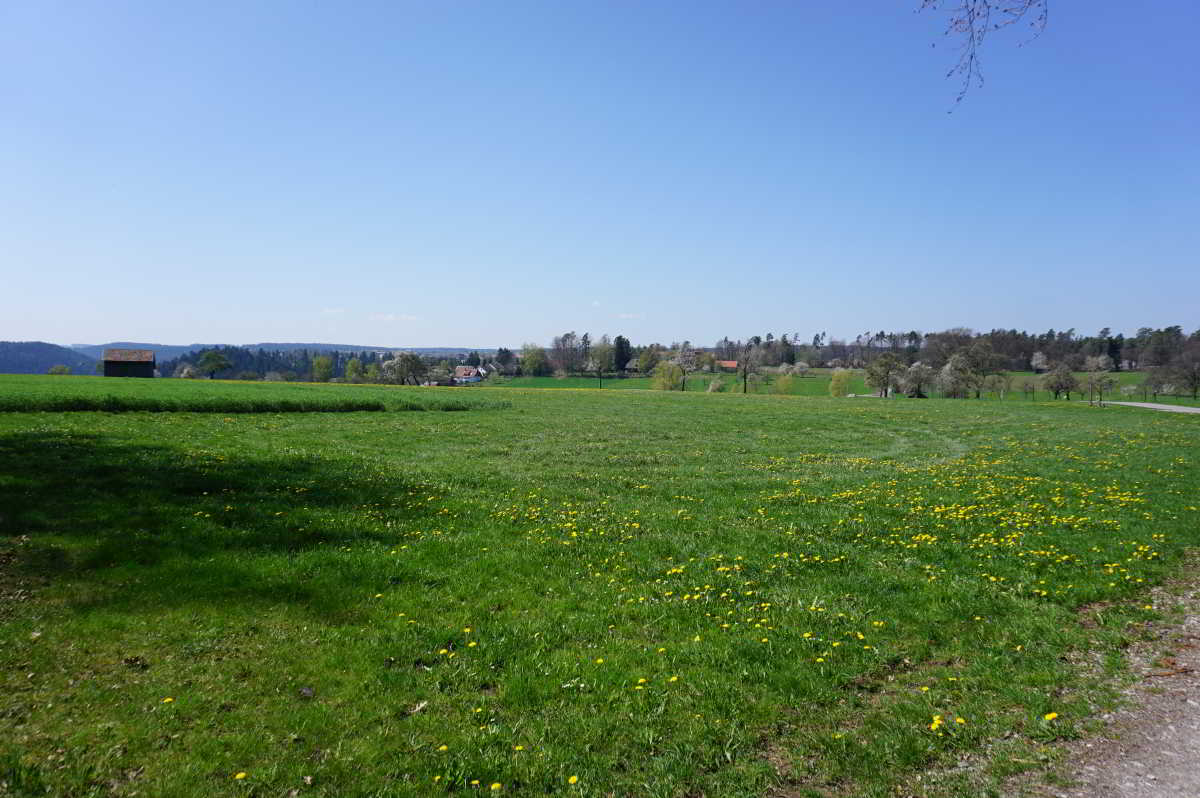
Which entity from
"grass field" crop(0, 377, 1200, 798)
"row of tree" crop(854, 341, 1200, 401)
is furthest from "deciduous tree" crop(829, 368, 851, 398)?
"grass field" crop(0, 377, 1200, 798)

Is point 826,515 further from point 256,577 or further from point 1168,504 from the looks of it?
point 256,577

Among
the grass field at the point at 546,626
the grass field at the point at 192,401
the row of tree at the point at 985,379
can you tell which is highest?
the row of tree at the point at 985,379

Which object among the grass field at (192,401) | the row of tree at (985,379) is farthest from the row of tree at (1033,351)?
the grass field at (192,401)

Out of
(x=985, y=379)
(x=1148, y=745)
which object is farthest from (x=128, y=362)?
(x=985, y=379)

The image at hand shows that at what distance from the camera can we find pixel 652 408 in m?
53.6

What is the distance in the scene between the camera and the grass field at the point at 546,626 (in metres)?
5.42

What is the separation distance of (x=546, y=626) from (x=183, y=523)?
8.22m

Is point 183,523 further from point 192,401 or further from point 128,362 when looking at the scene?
point 128,362

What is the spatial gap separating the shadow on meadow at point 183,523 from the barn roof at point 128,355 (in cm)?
8849

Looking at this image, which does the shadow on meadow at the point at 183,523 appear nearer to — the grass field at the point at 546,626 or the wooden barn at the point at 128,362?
the grass field at the point at 546,626

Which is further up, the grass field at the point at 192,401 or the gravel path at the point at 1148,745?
the grass field at the point at 192,401

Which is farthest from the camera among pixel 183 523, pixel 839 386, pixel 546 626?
pixel 839 386

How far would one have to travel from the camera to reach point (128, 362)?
89.0 metres

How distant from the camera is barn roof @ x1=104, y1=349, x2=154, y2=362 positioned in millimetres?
88875
